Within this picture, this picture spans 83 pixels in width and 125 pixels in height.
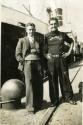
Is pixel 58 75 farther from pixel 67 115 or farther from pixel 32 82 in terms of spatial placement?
pixel 67 115

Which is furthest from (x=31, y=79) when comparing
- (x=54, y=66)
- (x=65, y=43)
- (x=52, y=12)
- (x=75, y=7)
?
(x=52, y=12)

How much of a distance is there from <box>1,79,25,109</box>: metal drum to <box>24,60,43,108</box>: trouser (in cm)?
72

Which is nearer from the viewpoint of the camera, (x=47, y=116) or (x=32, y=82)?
(x=47, y=116)

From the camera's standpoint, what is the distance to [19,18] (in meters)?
16.5

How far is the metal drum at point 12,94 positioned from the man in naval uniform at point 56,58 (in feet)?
3.08

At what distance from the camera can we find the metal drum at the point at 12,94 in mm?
9766

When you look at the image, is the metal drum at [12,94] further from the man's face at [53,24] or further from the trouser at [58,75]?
the man's face at [53,24]

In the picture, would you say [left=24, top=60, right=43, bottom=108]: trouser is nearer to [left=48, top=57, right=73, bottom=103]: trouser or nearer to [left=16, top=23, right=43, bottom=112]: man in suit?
[left=16, top=23, right=43, bottom=112]: man in suit

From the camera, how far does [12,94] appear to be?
9.77 m

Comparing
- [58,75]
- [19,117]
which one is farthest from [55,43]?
[19,117]

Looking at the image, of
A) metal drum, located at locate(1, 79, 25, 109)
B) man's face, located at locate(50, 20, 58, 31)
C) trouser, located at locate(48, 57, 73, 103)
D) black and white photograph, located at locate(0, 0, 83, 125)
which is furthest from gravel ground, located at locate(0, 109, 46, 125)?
man's face, located at locate(50, 20, 58, 31)

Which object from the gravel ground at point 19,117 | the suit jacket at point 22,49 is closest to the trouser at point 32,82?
the suit jacket at point 22,49

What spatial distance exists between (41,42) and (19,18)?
24.2ft

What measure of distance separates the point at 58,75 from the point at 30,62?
959mm
